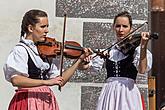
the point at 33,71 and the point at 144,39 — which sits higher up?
the point at 144,39

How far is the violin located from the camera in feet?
11.9

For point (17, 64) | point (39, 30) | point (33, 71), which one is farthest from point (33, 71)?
point (39, 30)

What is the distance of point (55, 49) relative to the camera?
12.0 feet

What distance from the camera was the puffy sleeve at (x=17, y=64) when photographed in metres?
3.49

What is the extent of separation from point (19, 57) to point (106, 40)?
1.13m

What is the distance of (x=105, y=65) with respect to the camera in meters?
4.01

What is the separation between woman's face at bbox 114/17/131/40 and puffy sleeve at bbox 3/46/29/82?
684 mm

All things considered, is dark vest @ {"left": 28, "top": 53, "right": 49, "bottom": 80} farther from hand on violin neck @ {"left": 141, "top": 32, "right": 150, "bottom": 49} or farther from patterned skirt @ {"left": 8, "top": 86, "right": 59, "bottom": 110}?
hand on violin neck @ {"left": 141, "top": 32, "right": 150, "bottom": 49}

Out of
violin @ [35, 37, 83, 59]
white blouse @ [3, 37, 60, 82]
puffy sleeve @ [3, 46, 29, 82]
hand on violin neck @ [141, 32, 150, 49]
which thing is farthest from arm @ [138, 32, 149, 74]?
puffy sleeve @ [3, 46, 29, 82]

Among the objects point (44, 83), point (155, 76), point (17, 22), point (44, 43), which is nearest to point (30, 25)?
point (44, 43)

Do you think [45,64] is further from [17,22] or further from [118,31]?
[17,22]

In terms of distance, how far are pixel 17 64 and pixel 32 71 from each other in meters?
0.10

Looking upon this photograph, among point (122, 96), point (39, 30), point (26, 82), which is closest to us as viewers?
point (26, 82)

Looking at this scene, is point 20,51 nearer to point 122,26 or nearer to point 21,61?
point 21,61
